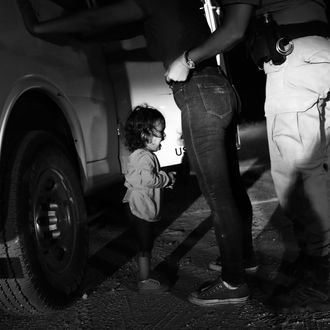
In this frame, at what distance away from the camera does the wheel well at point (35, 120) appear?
241 centimetres

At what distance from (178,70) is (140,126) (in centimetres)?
58

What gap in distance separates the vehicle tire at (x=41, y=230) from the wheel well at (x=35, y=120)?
5 centimetres

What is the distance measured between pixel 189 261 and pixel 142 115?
42.9 inches

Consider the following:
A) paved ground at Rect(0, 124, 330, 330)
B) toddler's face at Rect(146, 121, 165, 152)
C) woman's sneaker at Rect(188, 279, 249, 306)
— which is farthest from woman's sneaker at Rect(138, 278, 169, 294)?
toddler's face at Rect(146, 121, 165, 152)

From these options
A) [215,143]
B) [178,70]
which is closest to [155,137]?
[215,143]

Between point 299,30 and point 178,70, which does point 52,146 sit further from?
point 299,30

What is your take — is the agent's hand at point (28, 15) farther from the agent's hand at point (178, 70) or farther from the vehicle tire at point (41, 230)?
the agent's hand at point (178, 70)

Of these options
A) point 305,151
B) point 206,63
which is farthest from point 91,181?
point 305,151

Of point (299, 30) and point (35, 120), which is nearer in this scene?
point (299, 30)

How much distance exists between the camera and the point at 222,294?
250 centimetres

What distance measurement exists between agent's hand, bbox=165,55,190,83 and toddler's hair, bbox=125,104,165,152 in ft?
1.62

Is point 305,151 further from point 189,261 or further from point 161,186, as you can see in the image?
point 189,261

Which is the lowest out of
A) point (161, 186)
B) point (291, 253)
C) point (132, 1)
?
point (291, 253)

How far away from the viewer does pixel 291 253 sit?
3195mm
